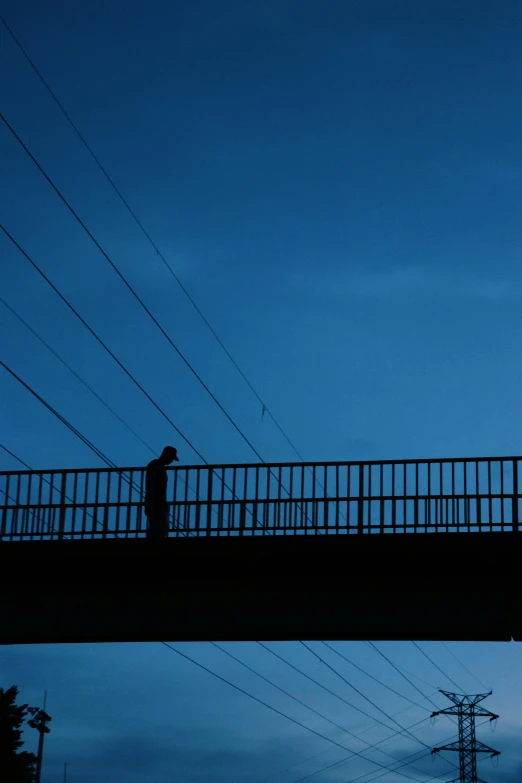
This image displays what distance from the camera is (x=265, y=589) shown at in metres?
24.4

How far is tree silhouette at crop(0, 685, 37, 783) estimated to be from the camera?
8331 centimetres

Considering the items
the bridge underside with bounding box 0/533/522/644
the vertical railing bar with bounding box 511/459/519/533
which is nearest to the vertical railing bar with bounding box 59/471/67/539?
the bridge underside with bounding box 0/533/522/644

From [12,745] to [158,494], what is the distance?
6718cm

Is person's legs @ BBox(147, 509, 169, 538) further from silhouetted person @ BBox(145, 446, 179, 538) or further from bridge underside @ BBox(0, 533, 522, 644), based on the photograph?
bridge underside @ BBox(0, 533, 522, 644)

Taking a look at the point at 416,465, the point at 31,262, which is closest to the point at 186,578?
the point at 416,465

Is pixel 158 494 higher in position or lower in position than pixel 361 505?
higher

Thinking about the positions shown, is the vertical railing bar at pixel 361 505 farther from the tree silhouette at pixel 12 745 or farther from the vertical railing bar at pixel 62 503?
the tree silhouette at pixel 12 745

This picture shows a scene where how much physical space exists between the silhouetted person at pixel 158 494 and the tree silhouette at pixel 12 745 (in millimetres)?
61506

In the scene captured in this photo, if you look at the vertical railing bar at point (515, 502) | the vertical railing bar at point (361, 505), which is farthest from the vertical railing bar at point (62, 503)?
the vertical railing bar at point (515, 502)

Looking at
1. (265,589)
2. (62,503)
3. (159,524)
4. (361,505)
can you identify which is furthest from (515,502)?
(62,503)

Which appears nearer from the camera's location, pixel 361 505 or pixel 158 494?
pixel 361 505

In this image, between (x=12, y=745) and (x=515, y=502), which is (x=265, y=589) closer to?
(x=515, y=502)

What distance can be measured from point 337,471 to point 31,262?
7.31 metres

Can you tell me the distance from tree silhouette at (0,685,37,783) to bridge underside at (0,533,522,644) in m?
61.3
